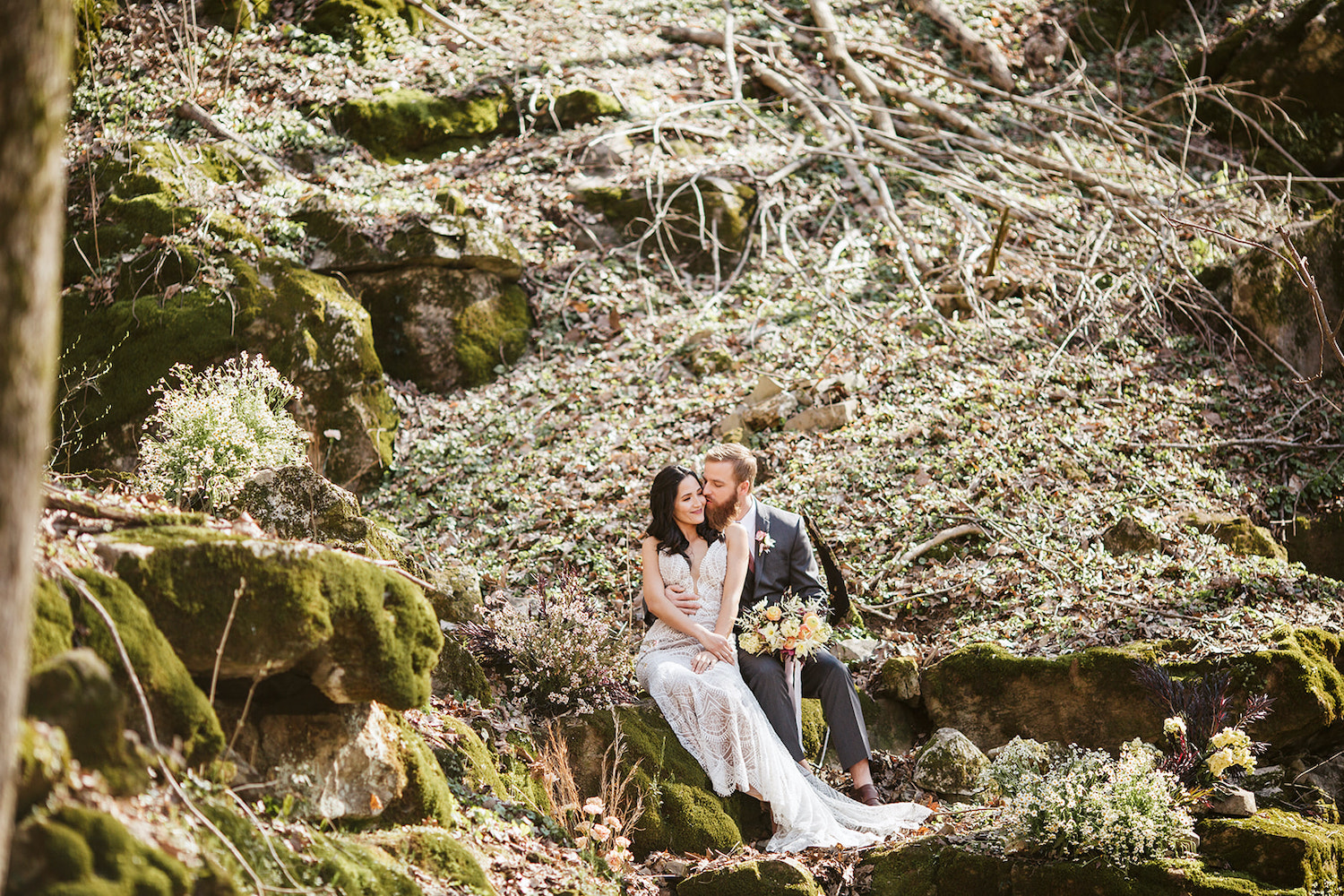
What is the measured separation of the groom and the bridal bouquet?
0.10 m

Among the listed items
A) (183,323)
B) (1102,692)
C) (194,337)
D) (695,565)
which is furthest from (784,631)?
(183,323)

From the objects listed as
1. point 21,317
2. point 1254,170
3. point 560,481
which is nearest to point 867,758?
point 560,481

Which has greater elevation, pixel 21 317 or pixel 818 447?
pixel 21 317

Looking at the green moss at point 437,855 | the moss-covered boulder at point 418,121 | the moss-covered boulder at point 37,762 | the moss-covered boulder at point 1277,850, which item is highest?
the moss-covered boulder at point 418,121

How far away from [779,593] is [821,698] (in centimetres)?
70

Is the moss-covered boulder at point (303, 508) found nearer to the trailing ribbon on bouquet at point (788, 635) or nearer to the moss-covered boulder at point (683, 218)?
the trailing ribbon on bouquet at point (788, 635)

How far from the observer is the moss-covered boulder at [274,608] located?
9.98 feet

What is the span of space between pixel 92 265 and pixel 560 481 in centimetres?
414

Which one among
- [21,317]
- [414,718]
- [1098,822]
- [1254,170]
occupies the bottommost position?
[1098,822]

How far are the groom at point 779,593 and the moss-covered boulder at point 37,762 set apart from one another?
3.52 m

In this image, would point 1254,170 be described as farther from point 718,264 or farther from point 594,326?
point 594,326

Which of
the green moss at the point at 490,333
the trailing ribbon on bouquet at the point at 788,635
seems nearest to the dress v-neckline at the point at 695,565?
the trailing ribbon on bouquet at the point at 788,635

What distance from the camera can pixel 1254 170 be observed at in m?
11.6

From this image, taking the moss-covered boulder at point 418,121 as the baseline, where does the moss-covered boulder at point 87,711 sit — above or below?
below
